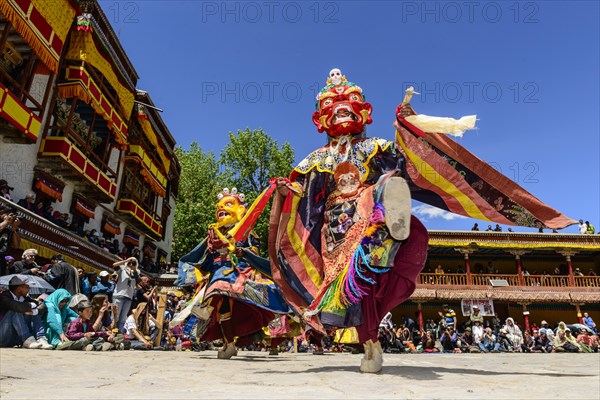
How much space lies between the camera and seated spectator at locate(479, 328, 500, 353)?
1619 cm

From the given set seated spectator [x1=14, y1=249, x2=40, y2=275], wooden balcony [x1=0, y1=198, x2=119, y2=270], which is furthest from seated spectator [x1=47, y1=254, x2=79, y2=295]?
wooden balcony [x1=0, y1=198, x2=119, y2=270]

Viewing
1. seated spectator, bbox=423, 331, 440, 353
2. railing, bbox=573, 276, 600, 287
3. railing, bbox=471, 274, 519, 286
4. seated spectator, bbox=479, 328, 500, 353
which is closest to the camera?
seated spectator, bbox=423, 331, 440, 353

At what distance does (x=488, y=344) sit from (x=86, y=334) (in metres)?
14.0

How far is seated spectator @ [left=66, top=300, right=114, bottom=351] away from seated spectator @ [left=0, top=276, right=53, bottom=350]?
364mm

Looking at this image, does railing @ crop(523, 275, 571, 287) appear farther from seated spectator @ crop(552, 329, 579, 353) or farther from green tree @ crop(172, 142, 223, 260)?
green tree @ crop(172, 142, 223, 260)

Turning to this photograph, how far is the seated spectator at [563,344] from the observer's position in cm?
1559

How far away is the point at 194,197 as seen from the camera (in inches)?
1264

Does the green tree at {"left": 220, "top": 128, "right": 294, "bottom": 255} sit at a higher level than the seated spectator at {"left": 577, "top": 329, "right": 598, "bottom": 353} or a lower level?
higher

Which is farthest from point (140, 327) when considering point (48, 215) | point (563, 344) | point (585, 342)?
point (585, 342)

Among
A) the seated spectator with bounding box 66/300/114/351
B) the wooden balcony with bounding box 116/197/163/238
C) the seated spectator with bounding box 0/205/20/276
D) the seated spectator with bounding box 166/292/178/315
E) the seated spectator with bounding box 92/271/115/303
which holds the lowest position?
the seated spectator with bounding box 66/300/114/351

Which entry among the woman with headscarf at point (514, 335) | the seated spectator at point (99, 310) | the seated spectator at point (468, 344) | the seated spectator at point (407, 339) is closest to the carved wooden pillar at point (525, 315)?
the woman with headscarf at point (514, 335)

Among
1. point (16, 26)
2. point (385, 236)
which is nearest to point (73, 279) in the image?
point (385, 236)

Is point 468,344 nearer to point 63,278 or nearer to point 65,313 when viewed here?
point 63,278

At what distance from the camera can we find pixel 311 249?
190 inches
